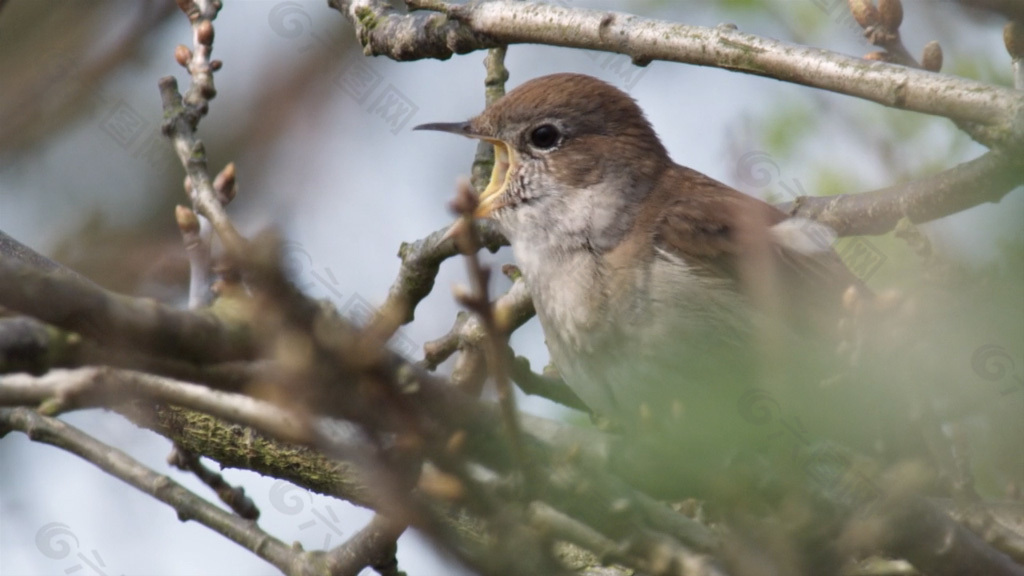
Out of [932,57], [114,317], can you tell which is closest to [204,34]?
[932,57]

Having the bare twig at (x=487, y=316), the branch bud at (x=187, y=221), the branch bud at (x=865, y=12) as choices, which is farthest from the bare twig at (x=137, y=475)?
the branch bud at (x=865, y=12)

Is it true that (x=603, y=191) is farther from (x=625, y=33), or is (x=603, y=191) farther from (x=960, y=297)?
(x=960, y=297)

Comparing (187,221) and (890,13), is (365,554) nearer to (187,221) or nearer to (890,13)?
(187,221)

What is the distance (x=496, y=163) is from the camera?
499 cm

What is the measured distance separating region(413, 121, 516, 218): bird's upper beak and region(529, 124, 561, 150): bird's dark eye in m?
0.11

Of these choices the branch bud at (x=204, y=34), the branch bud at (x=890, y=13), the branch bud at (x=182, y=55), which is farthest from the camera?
the branch bud at (x=182, y=55)

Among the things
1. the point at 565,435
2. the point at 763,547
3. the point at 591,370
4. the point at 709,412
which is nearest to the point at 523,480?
the point at 565,435

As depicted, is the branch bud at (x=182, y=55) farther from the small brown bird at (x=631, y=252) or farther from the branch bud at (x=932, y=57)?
the branch bud at (x=932, y=57)

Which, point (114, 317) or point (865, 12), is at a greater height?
point (114, 317)

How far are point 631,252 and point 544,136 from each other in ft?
2.74

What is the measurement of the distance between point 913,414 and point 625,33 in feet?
5.94

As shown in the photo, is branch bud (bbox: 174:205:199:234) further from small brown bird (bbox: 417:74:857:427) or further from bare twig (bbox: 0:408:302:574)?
small brown bird (bbox: 417:74:857:427)

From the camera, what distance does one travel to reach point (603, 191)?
4.72 metres

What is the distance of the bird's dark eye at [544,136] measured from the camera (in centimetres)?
484
